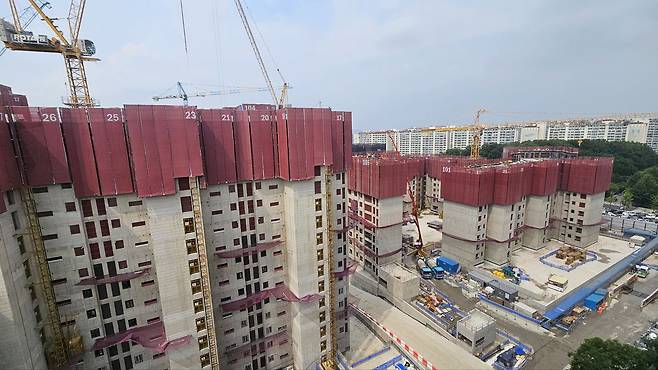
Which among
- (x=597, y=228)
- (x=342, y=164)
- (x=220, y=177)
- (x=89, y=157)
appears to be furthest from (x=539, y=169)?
(x=89, y=157)

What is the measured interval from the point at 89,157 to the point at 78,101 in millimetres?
45479

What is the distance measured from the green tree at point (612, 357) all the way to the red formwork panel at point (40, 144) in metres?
53.1

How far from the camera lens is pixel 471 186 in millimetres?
59625

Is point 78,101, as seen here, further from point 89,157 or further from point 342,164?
point 342,164

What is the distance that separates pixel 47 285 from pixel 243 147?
20215mm

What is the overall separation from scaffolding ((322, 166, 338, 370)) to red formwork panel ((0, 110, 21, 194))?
26147mm

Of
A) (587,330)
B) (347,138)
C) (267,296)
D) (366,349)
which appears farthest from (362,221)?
(587,330)

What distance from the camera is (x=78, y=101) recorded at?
56.9m

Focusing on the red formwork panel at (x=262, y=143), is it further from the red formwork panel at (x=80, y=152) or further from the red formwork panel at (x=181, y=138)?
the red formwork panel at (x=80, y=152)

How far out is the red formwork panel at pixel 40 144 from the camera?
74.9ft

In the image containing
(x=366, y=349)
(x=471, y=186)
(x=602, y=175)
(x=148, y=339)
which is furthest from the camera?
(x=602, y=175)

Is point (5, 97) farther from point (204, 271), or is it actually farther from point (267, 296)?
point (267, 296)

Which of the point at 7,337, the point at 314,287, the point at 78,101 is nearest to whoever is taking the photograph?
the point at 7,337

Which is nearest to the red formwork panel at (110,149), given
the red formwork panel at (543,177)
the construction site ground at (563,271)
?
the construction site ground at (563,271)
